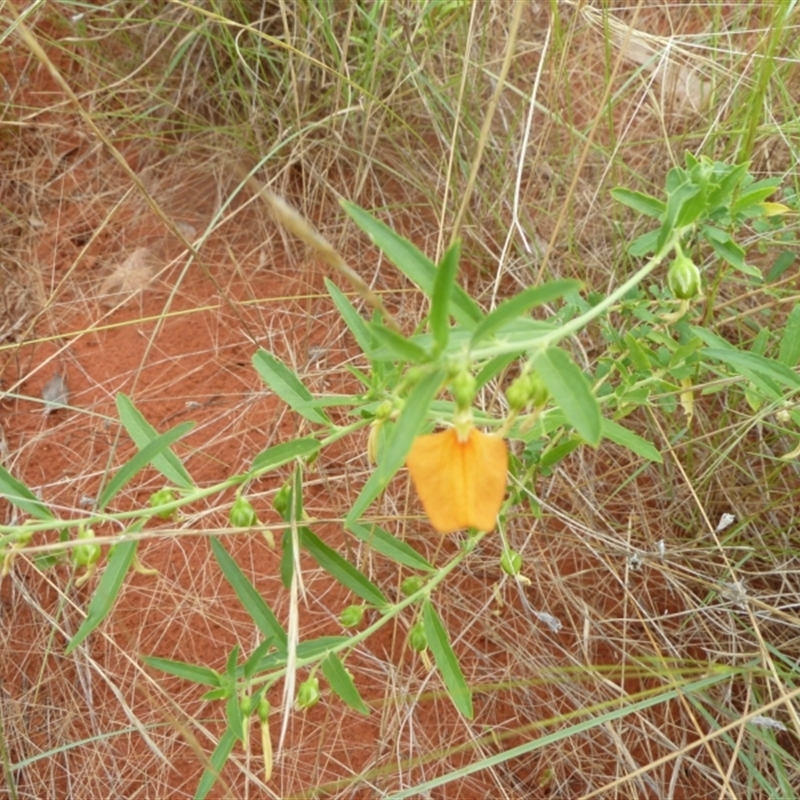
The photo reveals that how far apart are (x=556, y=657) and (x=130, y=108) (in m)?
1.95

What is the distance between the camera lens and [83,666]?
6.91 feet

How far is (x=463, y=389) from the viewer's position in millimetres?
1014

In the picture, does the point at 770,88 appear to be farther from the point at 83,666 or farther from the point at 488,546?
the point at 83,666

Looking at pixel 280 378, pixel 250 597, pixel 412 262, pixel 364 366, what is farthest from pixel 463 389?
pixel 364 366

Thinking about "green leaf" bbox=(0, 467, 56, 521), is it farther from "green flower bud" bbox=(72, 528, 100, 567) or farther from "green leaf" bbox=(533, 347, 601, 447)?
"green leaf" bbox=(533, 347, 601, 447)

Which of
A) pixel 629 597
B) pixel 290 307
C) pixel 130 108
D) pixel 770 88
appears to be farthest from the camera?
pixel 130 108

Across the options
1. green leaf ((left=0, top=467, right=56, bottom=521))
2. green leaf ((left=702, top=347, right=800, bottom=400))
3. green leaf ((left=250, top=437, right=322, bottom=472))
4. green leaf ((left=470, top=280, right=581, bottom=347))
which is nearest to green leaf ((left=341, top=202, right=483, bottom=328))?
green leaf ((left=470, top=280, right=581, bottom=347))

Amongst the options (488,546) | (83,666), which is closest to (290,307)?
(488,546)

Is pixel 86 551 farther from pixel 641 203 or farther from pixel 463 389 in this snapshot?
pixel 641 203

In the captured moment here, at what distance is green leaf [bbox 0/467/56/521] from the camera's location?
1381 millimetres

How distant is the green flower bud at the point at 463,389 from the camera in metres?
1.01

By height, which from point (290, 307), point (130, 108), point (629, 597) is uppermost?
point (130, 108)

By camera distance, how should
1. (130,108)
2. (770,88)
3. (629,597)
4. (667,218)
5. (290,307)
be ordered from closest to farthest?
(667,218) → (629,597) → (770,88) → (290,307) → (130,108)

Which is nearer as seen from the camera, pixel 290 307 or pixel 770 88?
pixel 770 88
